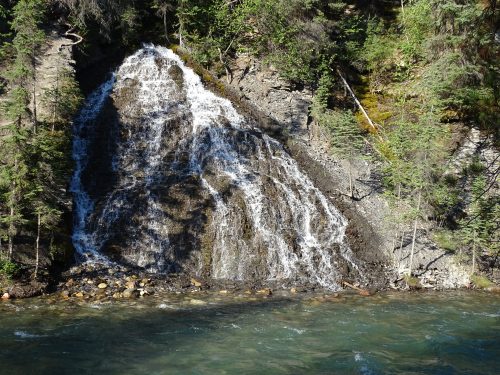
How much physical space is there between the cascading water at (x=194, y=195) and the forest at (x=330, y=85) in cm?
164

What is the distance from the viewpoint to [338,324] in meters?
12.5

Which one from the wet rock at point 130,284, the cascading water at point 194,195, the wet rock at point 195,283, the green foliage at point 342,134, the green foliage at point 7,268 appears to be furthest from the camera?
the green foliage at point 342,134

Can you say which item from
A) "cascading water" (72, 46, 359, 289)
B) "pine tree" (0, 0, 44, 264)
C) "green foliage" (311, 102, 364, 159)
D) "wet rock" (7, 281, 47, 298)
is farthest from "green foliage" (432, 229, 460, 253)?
"pine tree" (0, 0, 44, 264)

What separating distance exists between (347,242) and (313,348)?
32.3ft

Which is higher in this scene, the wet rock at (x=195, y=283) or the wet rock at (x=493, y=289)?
the wet rock at (x=195, y=283)

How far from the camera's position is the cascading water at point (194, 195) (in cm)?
1792

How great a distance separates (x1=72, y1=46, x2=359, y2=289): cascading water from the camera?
58.8 ft

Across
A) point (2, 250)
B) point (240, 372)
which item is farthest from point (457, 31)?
point (2, 250)

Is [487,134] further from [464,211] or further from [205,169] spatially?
[205,169]

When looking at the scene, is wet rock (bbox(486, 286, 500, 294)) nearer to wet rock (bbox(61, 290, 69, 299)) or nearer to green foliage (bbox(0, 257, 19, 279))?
wet rock (bbox(61, 290, 69, 299))

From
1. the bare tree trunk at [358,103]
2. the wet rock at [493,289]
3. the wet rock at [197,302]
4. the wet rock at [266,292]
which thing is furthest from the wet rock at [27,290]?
the bare tree trunk at [358,103]

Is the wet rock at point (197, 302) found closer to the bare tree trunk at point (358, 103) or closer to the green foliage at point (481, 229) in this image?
the green foliage at point (481, 229)

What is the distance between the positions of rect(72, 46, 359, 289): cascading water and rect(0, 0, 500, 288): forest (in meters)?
1.64

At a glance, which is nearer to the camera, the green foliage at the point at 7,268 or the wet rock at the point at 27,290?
the wet rock at the point at 27,290
